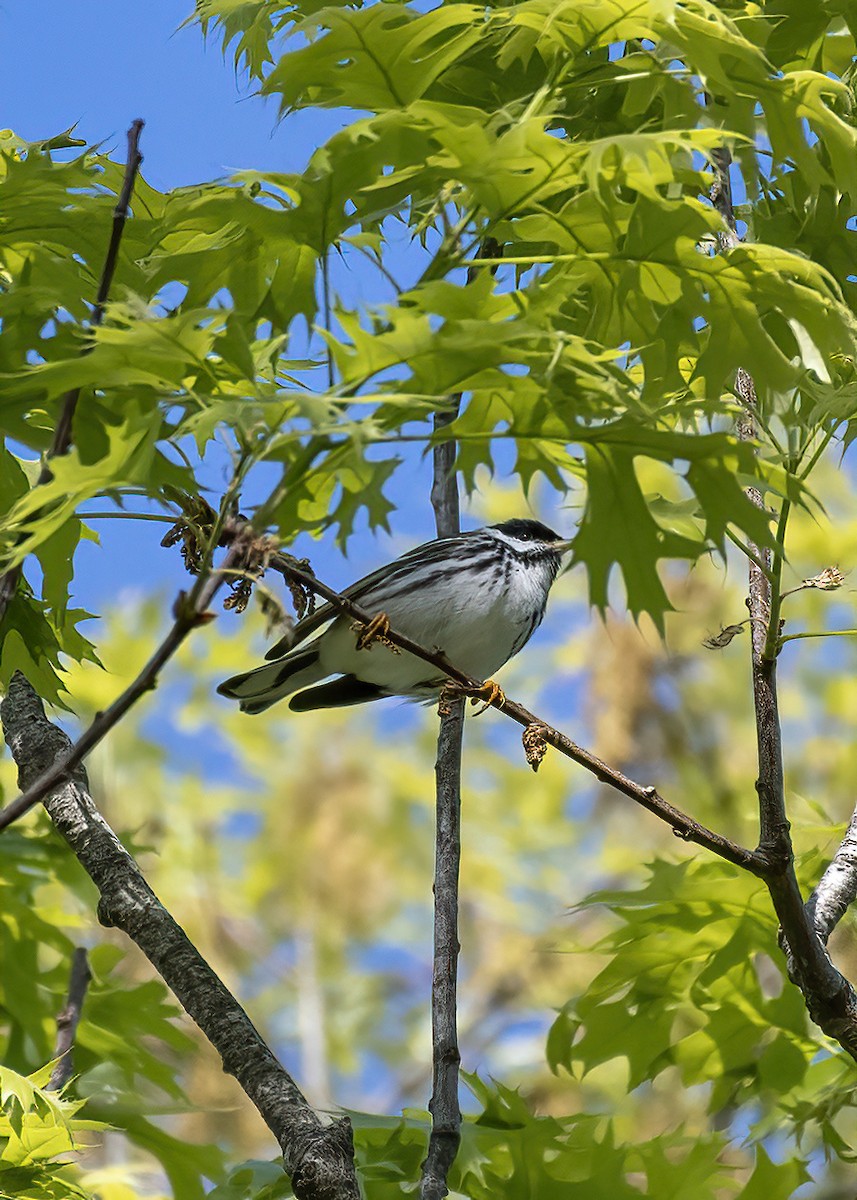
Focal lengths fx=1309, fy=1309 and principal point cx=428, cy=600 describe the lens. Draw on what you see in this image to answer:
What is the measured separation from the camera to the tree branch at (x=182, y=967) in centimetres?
217

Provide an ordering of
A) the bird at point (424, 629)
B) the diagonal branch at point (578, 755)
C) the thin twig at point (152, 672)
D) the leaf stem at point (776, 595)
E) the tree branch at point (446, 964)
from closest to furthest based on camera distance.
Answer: the thin twig at point (152, 672), the diagonal branch at point (578, 755), the leaf stem at point (776, 595), the tree branch at point (446, 964), the bird at point (424, 629)

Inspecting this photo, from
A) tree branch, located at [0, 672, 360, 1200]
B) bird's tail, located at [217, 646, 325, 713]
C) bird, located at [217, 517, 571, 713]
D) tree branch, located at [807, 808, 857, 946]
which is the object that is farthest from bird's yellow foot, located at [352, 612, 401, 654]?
bird's tail, located at [217, 646, 325, 713]

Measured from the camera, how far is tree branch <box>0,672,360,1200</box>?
85.3 inches

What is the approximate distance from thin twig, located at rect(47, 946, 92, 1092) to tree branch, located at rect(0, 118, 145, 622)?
1.17m

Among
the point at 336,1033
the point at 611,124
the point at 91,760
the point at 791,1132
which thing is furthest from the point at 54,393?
the point at 336,1033

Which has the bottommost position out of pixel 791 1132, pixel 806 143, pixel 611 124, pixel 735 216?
pixel 791 1132

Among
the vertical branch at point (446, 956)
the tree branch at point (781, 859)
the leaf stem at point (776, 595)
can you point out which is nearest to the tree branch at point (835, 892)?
the tree branch at point (781, 859)

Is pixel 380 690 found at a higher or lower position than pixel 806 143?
higher

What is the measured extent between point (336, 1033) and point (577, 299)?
7258mm

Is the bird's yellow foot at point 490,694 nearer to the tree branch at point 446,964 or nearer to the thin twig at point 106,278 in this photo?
the tree branch at point 446,964

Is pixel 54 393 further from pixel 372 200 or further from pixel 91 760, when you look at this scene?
pixel 91 760

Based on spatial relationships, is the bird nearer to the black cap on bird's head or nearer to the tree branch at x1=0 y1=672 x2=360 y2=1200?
the black cap on bird's head

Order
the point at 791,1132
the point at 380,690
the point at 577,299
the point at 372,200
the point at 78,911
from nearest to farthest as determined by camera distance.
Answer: the point at 372,200 → the point at 577,299 → the point at 791,1132 → the point at 78,911 → the point at 380,690

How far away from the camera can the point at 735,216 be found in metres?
2.94
